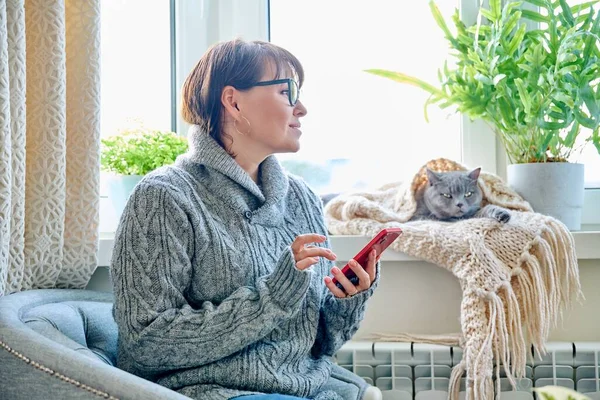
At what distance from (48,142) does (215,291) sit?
459 mm

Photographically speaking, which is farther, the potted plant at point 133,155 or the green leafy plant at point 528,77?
the potted plant at point 133,155

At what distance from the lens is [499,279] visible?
5.31 feet

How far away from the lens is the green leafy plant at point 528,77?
1735 mm

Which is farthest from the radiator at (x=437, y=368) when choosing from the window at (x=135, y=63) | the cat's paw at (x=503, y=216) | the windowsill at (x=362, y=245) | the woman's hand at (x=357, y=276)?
the window at (x=135, y=63)

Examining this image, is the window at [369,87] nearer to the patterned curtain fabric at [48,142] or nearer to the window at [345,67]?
the window at [345,67]

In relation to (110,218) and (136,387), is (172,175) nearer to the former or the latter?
(136,387)

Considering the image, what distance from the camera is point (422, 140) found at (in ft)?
6.82

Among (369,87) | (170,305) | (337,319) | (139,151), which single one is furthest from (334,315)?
(369,87)

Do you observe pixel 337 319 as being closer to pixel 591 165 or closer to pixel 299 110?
pixel 299 110

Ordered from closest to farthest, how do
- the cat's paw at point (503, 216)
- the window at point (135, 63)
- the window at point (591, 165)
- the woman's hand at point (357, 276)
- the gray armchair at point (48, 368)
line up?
1. the gray armchair at point (48, 368)
2. the woman's hand at point (357, 276)
3. the cat's paw at point (503, 216)
4. the window at point (591, 165)
5. the window at point (135, 63)

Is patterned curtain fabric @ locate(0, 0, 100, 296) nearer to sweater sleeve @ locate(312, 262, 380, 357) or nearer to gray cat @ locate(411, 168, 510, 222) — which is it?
sweater sleeve @ locate(312, 262, 380, 357)

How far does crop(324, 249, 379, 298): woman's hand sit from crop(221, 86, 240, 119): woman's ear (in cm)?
35

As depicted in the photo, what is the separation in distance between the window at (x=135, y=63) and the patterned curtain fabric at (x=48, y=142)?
62 centimetres

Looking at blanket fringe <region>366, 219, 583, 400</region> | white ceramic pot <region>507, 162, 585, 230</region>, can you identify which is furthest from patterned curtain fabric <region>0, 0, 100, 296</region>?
white ceramic pot <region>507, 162, 585, 230</region>
